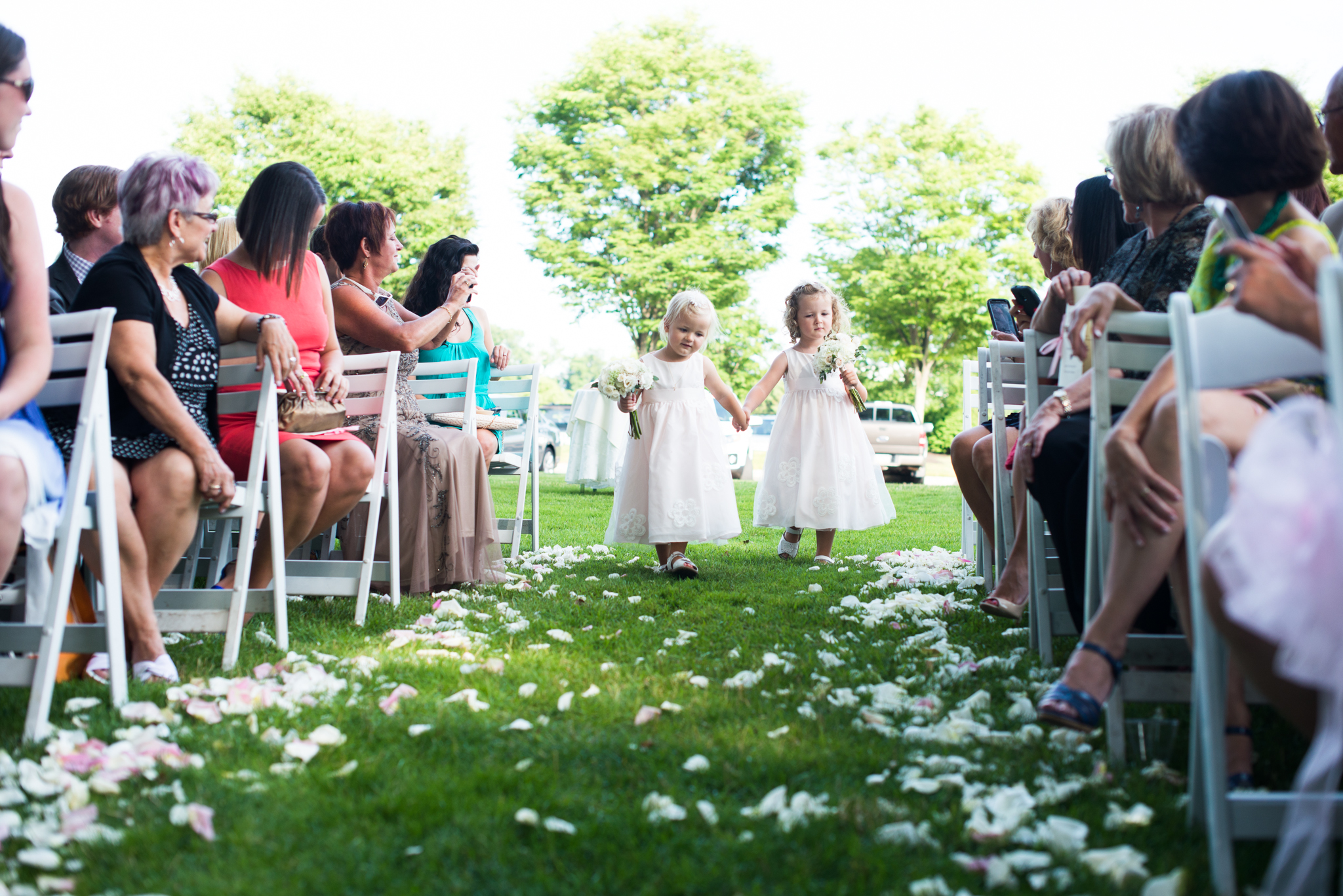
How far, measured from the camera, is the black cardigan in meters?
3.47

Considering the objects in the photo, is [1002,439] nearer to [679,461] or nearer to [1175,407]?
[1175,407]

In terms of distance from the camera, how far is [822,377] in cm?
733

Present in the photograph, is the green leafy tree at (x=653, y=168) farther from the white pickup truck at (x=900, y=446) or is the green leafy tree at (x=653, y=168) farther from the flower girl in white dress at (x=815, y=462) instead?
the flower girl in white dress at (x=815, y=462)

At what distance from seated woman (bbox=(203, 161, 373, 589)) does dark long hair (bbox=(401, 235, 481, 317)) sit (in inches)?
79.3

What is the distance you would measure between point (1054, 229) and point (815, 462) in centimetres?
253

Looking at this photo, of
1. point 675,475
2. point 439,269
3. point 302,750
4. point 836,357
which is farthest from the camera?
point 836,357

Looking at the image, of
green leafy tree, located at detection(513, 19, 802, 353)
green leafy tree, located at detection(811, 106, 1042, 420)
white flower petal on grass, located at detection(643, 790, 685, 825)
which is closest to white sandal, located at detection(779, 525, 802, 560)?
white flower petal on grass, located at detection(643, 790, 685, 825)

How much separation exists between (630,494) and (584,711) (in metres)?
3.54

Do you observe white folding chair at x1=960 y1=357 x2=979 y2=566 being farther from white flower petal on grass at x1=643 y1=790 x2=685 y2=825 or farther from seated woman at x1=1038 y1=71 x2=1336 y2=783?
white flower petal on grass at x1=643 y1=790 x2=685 y2=825

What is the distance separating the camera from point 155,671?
3.38 metres

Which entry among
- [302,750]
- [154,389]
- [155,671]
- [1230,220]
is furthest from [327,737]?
[1230,220]

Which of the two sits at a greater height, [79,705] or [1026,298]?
[1026,298]

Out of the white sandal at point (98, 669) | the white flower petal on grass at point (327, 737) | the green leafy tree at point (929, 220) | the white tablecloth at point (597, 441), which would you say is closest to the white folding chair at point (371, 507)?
the white sandal at point (98, 669)

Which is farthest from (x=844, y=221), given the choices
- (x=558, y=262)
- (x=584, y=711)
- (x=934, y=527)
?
(x=584, y=711)
